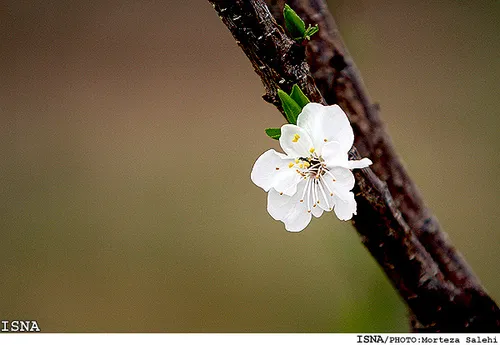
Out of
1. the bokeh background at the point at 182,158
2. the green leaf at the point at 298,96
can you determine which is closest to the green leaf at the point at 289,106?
the green leaf at the point at 298,96

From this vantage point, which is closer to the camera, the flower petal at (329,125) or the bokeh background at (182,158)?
the flower petal at (329,125)

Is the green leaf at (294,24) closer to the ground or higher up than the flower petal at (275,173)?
higher up

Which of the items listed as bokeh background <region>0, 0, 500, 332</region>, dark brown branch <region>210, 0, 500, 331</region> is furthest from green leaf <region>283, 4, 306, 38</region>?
bokeh background <region>0, 0, 500, 332</region>

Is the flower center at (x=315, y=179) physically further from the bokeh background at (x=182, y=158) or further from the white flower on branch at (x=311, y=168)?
the bokeh background at (x=182, y=158)

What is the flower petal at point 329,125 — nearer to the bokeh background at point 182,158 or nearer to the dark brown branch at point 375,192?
the dark brown branch at point 375,192

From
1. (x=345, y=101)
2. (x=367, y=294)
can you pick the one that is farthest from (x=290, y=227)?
(x=367, y=294)

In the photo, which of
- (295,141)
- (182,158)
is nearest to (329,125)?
(295,141)

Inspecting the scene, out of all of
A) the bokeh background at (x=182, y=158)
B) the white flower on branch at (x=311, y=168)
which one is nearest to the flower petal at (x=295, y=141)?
the white flower on branch at (x=311, y=168)

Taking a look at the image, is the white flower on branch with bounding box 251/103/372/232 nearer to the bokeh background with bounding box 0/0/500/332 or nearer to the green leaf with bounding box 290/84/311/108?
the green leaf with bounding box 290/84/311/108
